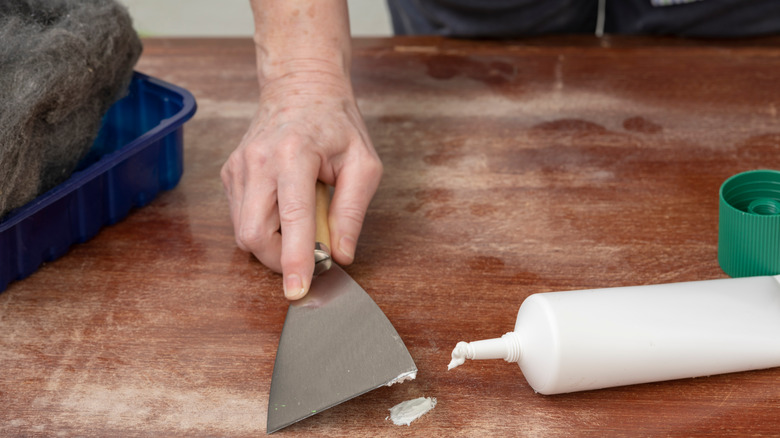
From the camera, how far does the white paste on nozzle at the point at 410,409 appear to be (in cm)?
54

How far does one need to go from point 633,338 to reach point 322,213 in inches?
11.5

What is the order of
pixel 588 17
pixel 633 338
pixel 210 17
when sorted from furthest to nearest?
pixel 210 17
pixel 588 17
pixel 633 338

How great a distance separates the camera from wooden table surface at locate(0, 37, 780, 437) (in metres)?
0.54

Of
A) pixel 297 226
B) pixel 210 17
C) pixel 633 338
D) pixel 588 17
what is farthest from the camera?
pixel 210 17

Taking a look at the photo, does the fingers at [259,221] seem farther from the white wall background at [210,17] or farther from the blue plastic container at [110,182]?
the white wall background at [210,17]

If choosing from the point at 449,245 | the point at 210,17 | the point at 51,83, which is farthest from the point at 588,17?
the point at 210,17

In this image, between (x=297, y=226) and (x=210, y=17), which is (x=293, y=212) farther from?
(x=210, y=17)

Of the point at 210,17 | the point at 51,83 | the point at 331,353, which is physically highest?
the point at 51,83

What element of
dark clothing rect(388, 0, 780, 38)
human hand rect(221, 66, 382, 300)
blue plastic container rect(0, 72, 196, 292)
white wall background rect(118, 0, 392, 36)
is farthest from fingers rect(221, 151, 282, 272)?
white wall background rect(118, 0, 392, 36)

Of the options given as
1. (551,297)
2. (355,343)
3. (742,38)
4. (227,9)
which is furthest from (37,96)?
(227,9)

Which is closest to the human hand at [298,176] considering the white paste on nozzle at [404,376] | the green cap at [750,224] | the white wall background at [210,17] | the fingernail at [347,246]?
the fingernail at [347,246]

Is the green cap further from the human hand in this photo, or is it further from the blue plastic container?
the blue plastic container

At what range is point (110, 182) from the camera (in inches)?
27.9

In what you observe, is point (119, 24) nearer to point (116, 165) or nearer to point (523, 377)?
point (116, 165)
